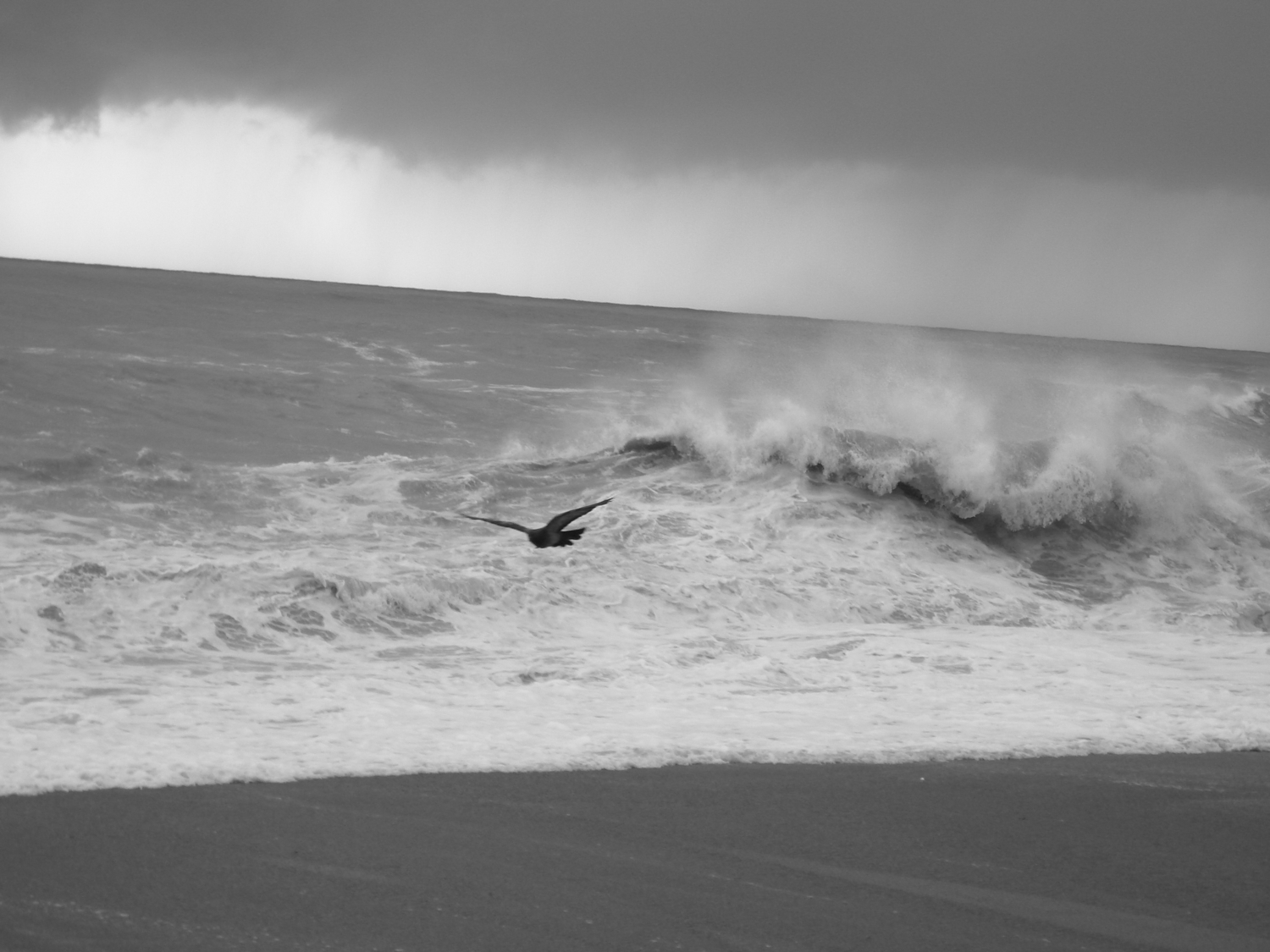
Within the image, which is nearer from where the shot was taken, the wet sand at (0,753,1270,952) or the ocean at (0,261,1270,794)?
the wet sand at (0,753,1270,952)

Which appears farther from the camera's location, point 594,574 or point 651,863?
point 594,574

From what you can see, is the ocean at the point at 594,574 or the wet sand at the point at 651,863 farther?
the ocean at the point at 594,574

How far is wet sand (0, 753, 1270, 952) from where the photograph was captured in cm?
438

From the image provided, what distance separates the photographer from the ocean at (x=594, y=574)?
282 inches

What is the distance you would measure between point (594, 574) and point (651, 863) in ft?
21.5

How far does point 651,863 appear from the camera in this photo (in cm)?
507

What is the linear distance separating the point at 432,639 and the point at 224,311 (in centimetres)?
2698

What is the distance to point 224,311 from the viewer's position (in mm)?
34562

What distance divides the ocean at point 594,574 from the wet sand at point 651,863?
527 millimetres

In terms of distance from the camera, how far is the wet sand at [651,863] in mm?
4383

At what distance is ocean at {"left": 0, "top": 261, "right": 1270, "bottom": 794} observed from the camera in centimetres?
716

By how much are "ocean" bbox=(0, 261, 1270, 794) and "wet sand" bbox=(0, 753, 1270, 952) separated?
0.53 meters

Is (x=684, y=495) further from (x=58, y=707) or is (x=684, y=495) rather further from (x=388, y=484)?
(x=58, y=707)

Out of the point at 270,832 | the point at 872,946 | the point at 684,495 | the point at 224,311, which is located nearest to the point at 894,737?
the point at 872,946
